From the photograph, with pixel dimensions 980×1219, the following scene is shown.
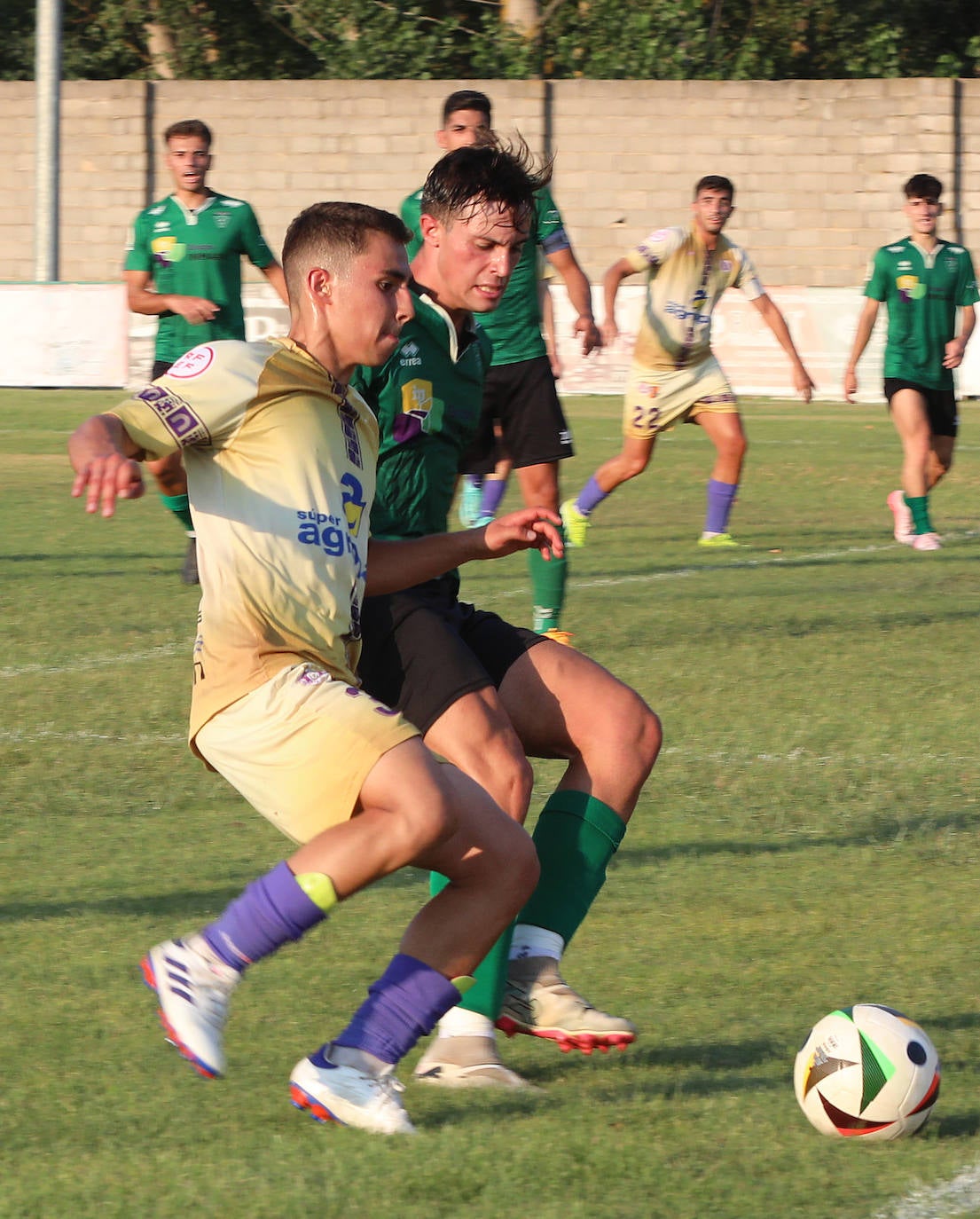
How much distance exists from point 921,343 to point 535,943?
8030mm

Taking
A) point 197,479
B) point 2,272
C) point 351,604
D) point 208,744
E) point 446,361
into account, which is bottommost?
point 208,744

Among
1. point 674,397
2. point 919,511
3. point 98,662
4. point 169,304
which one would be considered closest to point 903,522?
point 919,511

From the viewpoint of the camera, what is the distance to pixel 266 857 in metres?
4.90

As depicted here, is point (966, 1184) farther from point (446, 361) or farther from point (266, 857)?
point (266, 857)

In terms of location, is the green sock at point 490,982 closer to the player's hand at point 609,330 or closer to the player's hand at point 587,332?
the player's hand at point 587,332

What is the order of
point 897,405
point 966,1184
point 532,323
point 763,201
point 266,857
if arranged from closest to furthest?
1. point 966,1184
2. point 266,857
3. point 532,323
4. point 897,405
5. point 763,201

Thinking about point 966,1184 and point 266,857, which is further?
point 266,857

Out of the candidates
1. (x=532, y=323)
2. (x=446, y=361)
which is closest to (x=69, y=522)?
(x=532, y=323)

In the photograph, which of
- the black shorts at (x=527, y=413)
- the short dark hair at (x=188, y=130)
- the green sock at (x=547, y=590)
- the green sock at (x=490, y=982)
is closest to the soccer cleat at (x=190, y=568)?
the black shorts at (x=527, y=413)

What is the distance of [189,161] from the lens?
9.33 m

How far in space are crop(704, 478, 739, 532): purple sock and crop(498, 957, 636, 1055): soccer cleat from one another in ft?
23.8

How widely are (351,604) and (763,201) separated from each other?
25075mm

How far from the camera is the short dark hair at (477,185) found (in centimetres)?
377

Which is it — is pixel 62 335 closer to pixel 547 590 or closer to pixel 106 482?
pixel 547 590
